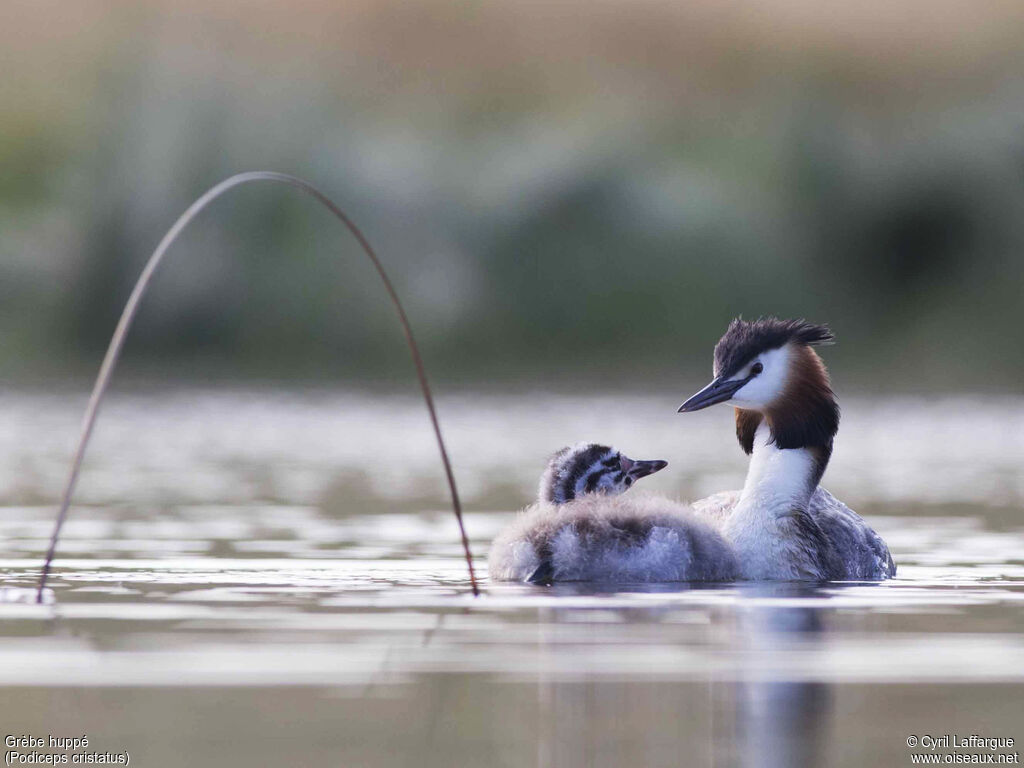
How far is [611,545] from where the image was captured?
35.2 feet

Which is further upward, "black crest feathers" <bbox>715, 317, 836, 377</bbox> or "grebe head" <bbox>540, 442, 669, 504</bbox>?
"black crest feathers" <bbox>715, 317, 836, 377</bbox>

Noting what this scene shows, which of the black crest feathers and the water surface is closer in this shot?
the water surface

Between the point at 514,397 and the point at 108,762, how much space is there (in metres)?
43.4

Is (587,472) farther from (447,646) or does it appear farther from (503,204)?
(503,204)

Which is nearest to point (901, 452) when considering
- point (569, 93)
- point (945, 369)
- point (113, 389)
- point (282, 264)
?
point (113, 389)

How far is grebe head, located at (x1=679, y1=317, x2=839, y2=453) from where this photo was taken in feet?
38.8

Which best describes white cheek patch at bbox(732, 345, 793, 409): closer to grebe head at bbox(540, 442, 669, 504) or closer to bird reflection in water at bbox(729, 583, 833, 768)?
grebe head at bbox(540, 442, 669, 504)

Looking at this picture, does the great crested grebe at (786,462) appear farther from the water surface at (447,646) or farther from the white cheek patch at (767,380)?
the water surface at (447,646)

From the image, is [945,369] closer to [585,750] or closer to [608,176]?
[608,176]

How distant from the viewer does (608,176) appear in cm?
12144

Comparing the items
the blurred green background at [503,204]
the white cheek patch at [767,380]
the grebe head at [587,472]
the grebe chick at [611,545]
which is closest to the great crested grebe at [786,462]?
the white cheek patch at [767,380]

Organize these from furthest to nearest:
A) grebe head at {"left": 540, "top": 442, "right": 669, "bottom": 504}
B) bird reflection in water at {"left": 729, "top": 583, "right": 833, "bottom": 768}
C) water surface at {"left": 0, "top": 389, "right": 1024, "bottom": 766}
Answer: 1. grebe head at {"left": 540, "top": 442, "right": 669, "bottom": 504}
2. water surface at {"left": 0, "top": 389, "right": 1024, "bottom": 766}
3. bird reflection in water at {"left": 729, "top": 583, "right": 833, "bottom": 768}

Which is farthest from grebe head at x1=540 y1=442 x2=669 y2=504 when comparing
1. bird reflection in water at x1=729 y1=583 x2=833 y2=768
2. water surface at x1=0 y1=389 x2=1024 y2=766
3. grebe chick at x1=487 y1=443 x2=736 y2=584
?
bird reflection in water at x1=729 y1=583 x2=833 y2=768

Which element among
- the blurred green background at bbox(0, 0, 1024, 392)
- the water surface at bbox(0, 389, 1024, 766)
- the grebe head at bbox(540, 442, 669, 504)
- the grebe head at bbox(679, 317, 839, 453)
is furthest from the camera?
the blurred green background at bbox(0, 0, 1024, 392)
